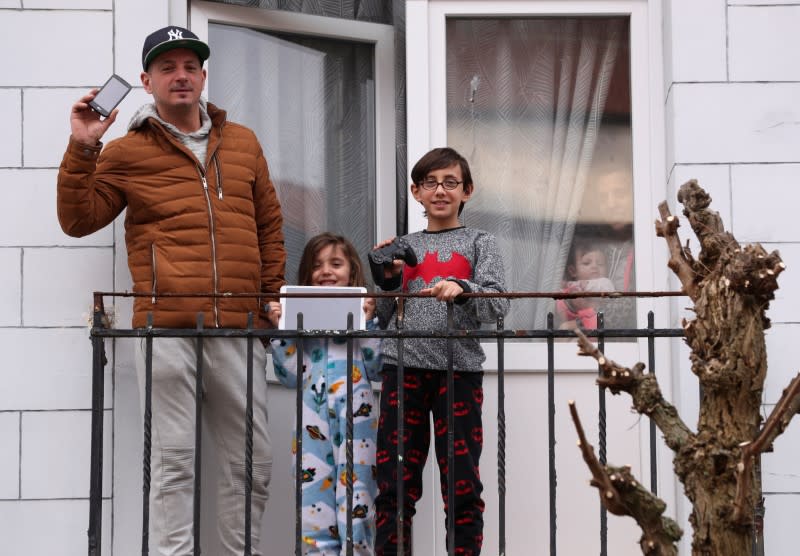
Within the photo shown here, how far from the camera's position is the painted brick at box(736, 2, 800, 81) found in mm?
5555

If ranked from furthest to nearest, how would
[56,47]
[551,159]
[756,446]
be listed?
[551,159], [56,47], [756,446]

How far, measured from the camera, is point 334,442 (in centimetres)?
504

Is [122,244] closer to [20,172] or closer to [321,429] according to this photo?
[20,172]

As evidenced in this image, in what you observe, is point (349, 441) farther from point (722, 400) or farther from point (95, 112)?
point (722, 400)

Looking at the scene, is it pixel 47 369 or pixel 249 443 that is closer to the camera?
pixel 249 443

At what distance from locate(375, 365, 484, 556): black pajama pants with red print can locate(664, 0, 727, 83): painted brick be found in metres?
1.63

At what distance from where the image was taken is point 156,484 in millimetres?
4875

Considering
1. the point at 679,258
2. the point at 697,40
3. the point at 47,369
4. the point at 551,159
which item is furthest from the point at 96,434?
the point at 697,40

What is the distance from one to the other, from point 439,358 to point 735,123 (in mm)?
1658

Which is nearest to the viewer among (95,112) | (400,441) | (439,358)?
(400,441)

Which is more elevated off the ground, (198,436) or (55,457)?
(198,436)

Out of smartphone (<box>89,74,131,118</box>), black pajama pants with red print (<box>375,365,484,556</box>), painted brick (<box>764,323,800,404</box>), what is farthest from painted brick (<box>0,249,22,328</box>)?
painted brick (<box>764,323,800,404</box>)

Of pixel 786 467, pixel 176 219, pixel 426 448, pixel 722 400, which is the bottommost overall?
pixel 786 467

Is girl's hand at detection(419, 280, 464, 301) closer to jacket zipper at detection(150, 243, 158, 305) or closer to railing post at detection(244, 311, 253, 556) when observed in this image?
railing post at detection(244, 311, 253, 556)
